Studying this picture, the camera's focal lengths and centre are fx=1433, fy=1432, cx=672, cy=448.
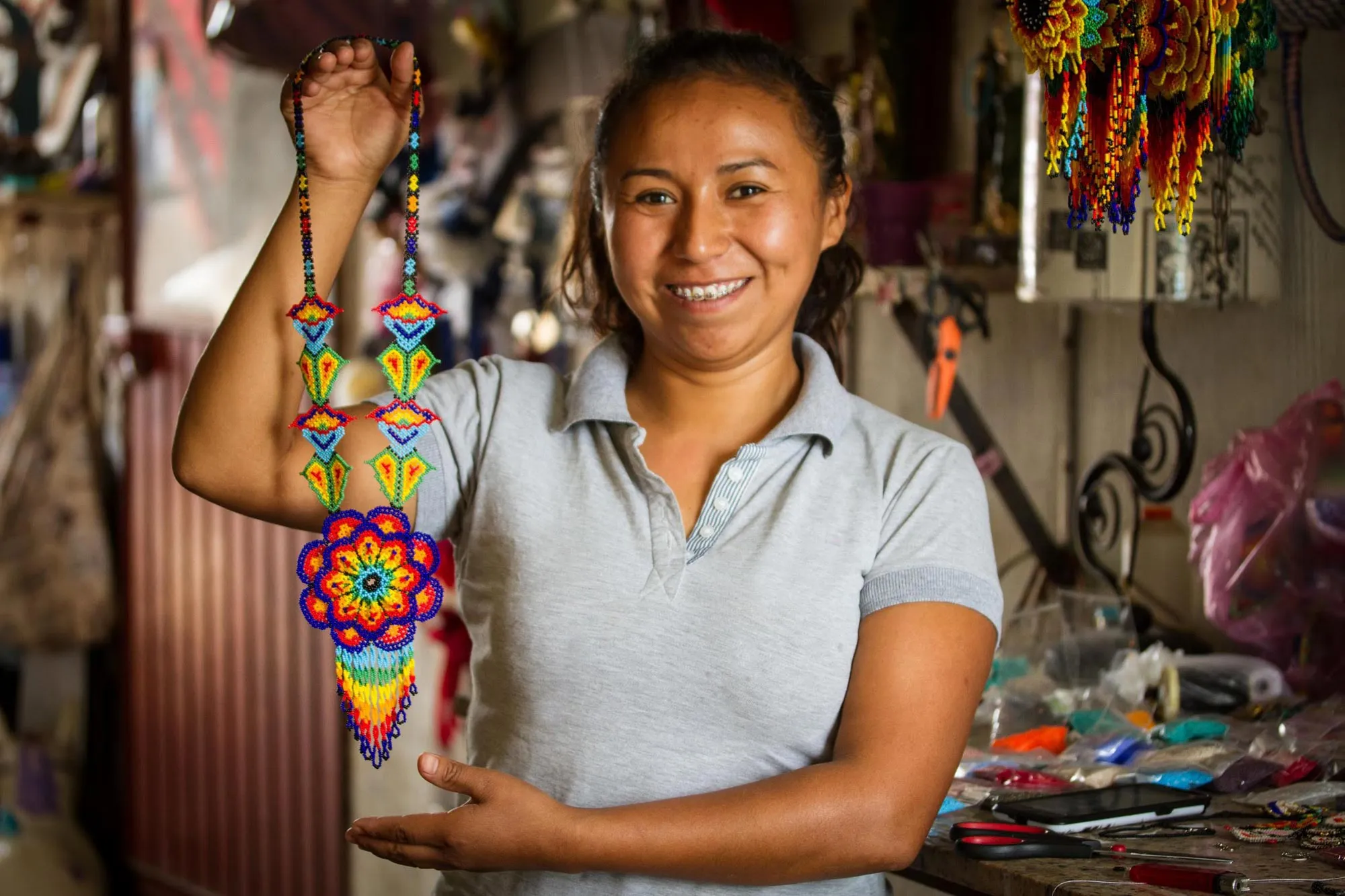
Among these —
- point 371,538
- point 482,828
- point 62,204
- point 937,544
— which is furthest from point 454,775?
point 62,204

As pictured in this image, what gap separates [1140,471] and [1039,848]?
0.77 metres

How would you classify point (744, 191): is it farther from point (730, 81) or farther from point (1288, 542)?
point (1288, 542)

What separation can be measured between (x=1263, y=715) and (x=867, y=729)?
0.64 metres

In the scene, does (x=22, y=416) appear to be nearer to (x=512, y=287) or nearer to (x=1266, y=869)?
(x=512, y=287)

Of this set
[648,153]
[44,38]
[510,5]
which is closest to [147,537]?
[44,38]

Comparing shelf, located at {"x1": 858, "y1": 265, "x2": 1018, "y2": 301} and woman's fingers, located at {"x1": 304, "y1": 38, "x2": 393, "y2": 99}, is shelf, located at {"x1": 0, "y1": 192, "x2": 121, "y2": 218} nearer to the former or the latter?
shelf, located at {"x1": 858, "y1": 265, "x2": 1018, "y2": 301}

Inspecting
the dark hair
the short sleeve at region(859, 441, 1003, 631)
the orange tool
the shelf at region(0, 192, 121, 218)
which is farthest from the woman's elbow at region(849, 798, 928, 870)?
the shelf at region(0, 192, 121, 218)

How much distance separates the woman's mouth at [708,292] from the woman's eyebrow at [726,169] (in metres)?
0.10

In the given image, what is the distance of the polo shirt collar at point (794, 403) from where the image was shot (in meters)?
1.30

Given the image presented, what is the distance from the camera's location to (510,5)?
9.37ft

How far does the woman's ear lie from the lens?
4.56 feet

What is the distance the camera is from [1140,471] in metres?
1.85

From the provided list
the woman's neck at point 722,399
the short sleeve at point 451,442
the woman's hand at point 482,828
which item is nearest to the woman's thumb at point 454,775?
the woman's hand at point 482,828

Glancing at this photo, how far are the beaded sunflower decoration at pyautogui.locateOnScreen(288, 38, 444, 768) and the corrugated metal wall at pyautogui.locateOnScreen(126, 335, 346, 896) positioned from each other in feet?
6.96
